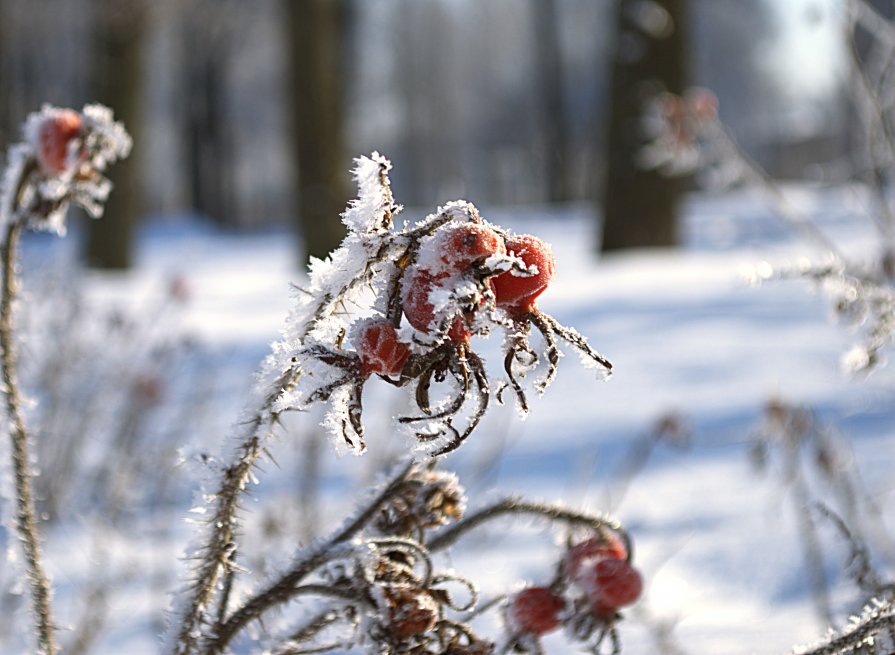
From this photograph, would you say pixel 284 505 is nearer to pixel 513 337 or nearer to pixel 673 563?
pixel 673 563

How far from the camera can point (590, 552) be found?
1.00 metres

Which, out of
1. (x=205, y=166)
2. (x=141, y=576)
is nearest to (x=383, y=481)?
(x=141, y=576)

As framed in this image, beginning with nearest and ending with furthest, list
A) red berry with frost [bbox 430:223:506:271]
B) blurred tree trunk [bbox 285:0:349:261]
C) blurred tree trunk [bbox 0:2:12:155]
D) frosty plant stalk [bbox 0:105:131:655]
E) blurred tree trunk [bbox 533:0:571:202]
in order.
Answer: red berry with frost [bbox 430:223:506:271] → frosty plant stalk [bbox 0:105:131:655] → blurred tree trunk [bbox 285:0:349:261] → blurred tree trunk [bbox 0:2:12:155] → blurred tree trunk [bbox 533:0:571:202]

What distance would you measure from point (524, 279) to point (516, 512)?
0.31 meters

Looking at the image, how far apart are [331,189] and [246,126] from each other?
2921cm

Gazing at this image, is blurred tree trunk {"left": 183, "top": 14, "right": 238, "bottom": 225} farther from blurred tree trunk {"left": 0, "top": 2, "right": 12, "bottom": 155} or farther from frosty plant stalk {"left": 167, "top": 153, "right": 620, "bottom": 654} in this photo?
frosty plant stalk {"left": 167, "top": 153, "right": 620, "bottom": 654}

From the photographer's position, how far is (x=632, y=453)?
323 cm

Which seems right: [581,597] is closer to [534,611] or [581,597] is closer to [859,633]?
[534,611]

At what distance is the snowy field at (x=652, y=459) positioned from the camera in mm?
2012

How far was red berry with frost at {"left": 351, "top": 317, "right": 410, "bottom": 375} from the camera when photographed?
2.22 ft

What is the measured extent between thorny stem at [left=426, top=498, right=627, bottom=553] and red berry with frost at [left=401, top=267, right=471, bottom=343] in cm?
30

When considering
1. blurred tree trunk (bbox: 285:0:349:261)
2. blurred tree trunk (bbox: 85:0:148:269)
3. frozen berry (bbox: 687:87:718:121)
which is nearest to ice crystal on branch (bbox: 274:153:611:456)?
frozen berry (bbox: 687:87:718:121)

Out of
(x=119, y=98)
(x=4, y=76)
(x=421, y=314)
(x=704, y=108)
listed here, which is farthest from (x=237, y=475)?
(x=4, y=76)

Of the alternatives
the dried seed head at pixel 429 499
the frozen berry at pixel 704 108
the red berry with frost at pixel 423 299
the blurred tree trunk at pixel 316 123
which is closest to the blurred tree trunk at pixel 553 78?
the blurred tree trunk at pixel 316 123
